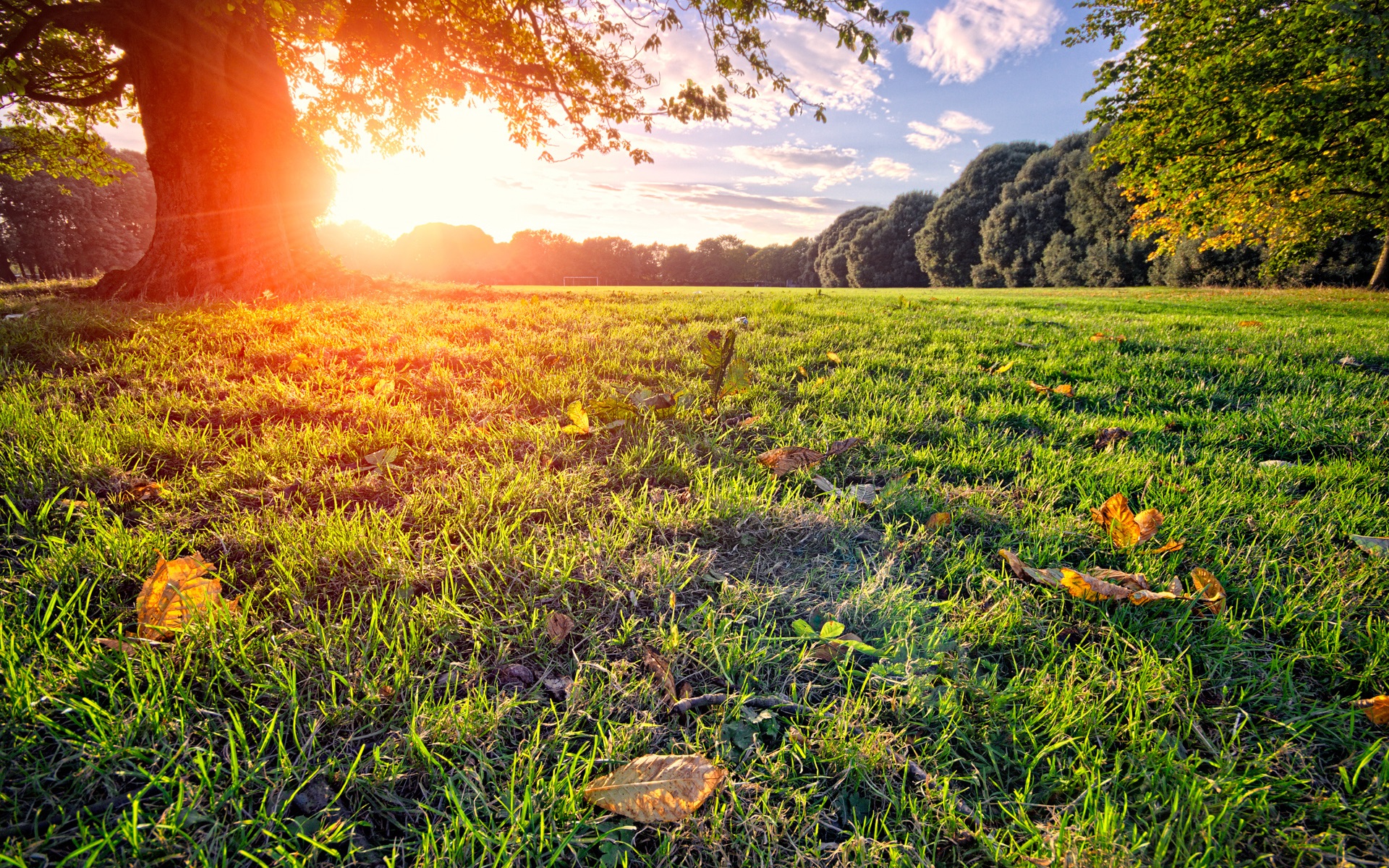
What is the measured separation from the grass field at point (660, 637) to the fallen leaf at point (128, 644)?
2cm

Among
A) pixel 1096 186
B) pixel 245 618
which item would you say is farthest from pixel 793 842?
pixel 1096 186

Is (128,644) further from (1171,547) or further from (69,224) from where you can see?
(69,224)

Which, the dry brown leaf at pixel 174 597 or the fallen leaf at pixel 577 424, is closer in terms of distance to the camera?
the dry brown leaf at pixel 174 597

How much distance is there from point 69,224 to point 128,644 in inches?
2213

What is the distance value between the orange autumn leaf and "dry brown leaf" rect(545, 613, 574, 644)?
2.41ft

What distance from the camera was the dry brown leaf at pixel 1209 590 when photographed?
4.87 ft

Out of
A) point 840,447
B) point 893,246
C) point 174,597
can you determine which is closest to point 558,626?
point 174,597

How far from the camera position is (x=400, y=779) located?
1.00 metres

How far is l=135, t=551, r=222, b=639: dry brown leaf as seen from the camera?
1.22m

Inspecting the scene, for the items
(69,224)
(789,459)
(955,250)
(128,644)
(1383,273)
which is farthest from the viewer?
(955,250)

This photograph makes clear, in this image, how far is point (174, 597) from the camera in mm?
1275

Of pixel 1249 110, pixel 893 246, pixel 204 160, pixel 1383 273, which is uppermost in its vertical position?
pixel 893 246

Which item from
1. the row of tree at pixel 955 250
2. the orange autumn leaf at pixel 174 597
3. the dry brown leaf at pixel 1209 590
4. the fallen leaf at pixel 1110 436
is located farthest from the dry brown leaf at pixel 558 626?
the row of tree at pixel 955 250

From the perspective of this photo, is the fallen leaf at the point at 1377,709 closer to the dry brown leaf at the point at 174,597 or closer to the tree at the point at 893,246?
the dry brown leaf at the point at 174,597
